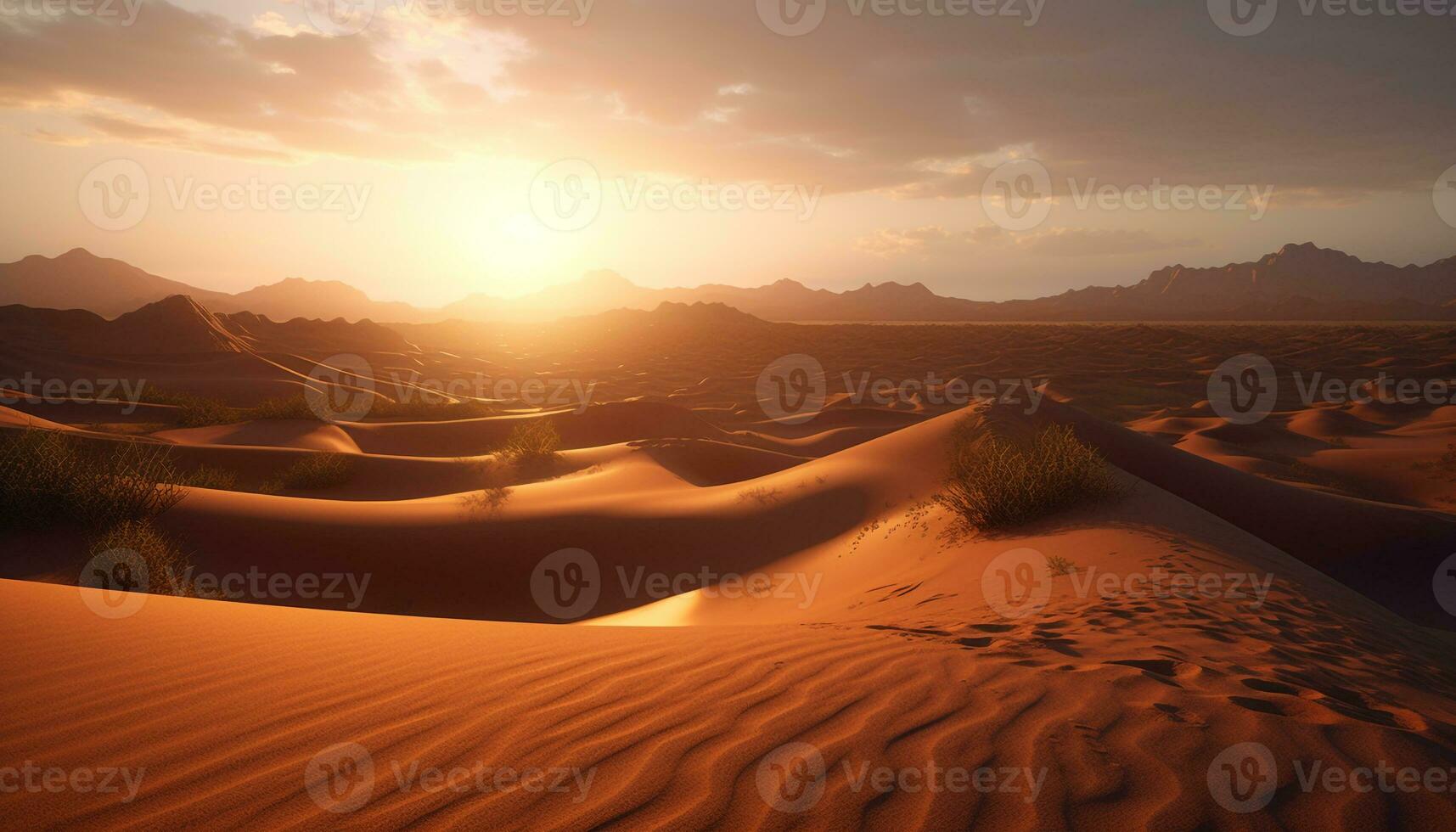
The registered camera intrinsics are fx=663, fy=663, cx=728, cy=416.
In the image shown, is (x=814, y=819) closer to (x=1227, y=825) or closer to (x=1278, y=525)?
(x=1227, y=825)

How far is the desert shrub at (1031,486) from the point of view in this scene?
21.5ft

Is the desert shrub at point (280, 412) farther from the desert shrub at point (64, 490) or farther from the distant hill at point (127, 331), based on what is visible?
the distant hill at point (127, 331)

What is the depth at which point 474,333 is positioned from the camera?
→ 75.5 m

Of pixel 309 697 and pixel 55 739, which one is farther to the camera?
pixel 309 697

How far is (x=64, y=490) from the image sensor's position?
19.8 feet

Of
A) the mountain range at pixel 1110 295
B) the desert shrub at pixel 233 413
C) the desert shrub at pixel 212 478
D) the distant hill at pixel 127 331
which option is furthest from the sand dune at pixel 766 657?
the mountain range at pixel 1110 295

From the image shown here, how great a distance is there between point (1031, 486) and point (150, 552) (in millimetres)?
8026

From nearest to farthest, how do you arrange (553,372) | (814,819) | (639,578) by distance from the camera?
(814,819)
(639,578)
(553,372)

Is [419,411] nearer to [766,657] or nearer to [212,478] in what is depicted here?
[212,478]

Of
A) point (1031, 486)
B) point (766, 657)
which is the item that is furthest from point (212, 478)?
point (1031, 486)

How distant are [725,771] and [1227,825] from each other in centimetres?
155

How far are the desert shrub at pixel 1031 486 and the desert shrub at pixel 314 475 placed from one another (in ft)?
35.8

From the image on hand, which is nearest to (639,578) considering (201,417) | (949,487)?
(949,487)

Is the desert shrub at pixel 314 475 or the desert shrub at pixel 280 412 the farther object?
the desert shrub at pixel 280 412
